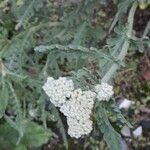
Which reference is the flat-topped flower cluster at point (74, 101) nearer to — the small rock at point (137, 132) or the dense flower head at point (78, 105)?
the dense flower head at point (78, 105)

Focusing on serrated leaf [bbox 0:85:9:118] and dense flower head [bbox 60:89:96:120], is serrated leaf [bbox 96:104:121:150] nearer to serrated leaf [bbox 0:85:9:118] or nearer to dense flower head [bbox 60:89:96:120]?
dense flower head [bbox 60:89:96:120]

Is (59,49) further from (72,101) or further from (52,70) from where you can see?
(52,70)

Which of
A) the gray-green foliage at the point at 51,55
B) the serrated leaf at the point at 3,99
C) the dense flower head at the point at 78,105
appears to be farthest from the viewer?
the serrated leaf at the point at 3,99

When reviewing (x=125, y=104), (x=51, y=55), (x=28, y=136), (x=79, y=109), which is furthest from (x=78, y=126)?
Result: (x=125, y=104)

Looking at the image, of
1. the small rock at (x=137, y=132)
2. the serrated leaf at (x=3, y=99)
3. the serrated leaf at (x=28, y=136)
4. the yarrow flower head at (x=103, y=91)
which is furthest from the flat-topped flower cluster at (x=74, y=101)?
the small rock at (x=137, y=132)

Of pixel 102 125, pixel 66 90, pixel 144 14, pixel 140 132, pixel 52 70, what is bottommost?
pixel 140 132

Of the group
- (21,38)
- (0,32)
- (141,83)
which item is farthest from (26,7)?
(141,83)
